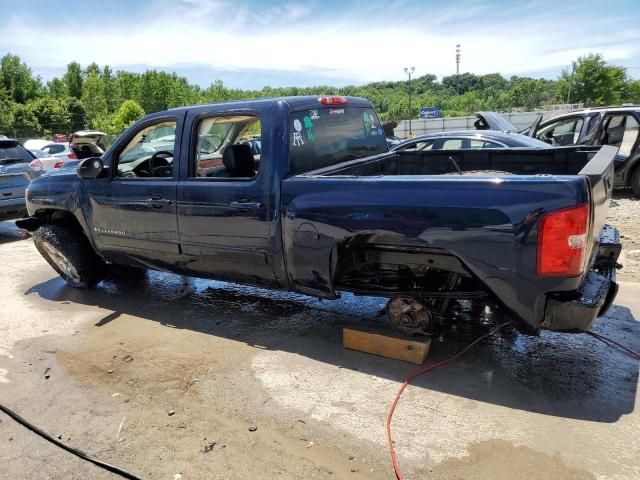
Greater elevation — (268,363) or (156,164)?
(156,164)

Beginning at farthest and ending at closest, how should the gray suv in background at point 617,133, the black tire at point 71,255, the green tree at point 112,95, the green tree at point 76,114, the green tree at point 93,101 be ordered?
the green tree at point 112,95 → the green tree at point 76,114 → the green tree at point 93,101 → the gray suv in background at point 617,133 → the black tire at point 71,255

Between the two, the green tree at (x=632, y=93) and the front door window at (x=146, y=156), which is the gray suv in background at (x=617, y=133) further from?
the green tree at (x=632, y=93)

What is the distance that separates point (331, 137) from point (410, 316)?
1709mm

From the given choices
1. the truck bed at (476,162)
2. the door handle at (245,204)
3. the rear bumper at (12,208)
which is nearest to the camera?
the door handle at (245,204)

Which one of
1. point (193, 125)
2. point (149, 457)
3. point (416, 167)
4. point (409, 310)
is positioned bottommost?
point (149, 457)

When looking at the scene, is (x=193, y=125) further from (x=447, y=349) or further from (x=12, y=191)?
(x=12, y=191)

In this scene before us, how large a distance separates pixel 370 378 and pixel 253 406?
0.83m

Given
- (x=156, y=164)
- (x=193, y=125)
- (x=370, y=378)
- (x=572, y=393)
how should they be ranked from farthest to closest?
(x=156, y=164), (x=193, y=125), (x=370, y=378), (x=572, y=393)

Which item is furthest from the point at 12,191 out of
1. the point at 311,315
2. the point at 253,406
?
the point at 253,406

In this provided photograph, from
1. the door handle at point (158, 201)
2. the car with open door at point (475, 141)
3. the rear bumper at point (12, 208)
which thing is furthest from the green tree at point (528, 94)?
the door handle at point (158, 201)

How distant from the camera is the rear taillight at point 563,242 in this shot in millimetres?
2744

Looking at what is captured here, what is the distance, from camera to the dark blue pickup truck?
9.49 feet

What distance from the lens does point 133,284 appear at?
19.2ft

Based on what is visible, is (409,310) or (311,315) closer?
(409,310)
